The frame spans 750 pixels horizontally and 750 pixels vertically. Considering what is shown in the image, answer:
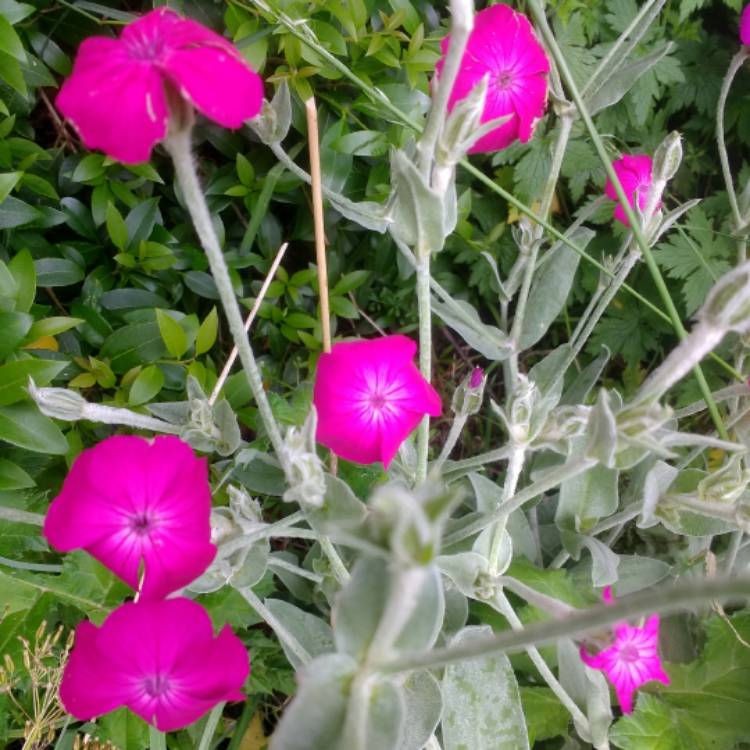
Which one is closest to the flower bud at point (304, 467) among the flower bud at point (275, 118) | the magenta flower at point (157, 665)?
the magenta flower at point (157, 665)

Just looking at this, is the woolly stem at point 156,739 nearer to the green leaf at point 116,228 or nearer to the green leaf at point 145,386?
the green leaf at point 145,386

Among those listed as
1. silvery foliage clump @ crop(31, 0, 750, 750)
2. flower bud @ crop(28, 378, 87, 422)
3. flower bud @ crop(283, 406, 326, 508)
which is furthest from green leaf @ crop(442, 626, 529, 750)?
flower bud @ crop(28, 378, 87, 422)

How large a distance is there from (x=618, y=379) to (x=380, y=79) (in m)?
0.63

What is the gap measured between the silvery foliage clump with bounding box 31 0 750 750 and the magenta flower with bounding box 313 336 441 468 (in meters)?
0.04

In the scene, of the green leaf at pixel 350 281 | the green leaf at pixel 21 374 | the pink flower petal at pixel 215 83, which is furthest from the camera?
the green leaf at pixel 350 281

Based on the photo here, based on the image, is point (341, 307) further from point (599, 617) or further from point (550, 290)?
point (599, 617)

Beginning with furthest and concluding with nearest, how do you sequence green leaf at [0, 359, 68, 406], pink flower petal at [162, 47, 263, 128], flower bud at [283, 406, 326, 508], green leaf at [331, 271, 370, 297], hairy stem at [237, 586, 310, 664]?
green leaf at [331, 271, 370, 297]
green leaf at [0, 359, 68, 406]
hairy stem at [237, 586, 310, 664]
flower bud at [283, 406, 326, 508]
pink flower petal at [162, 47, 263, 128]

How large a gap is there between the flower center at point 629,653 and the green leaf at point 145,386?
0.54 m

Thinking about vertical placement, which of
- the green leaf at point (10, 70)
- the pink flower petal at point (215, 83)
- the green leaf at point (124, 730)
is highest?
the pink flower petal at point (215, 83)

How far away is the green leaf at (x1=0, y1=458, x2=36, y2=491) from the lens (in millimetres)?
803

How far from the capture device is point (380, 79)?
970mm

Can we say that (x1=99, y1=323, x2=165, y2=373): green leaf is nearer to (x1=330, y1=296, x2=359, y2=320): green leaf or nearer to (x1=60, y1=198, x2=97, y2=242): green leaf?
(x1=60, y1=198, x2=97, y2=242): green leaf

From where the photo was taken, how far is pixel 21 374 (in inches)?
30.7

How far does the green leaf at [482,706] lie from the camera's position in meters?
0.81
